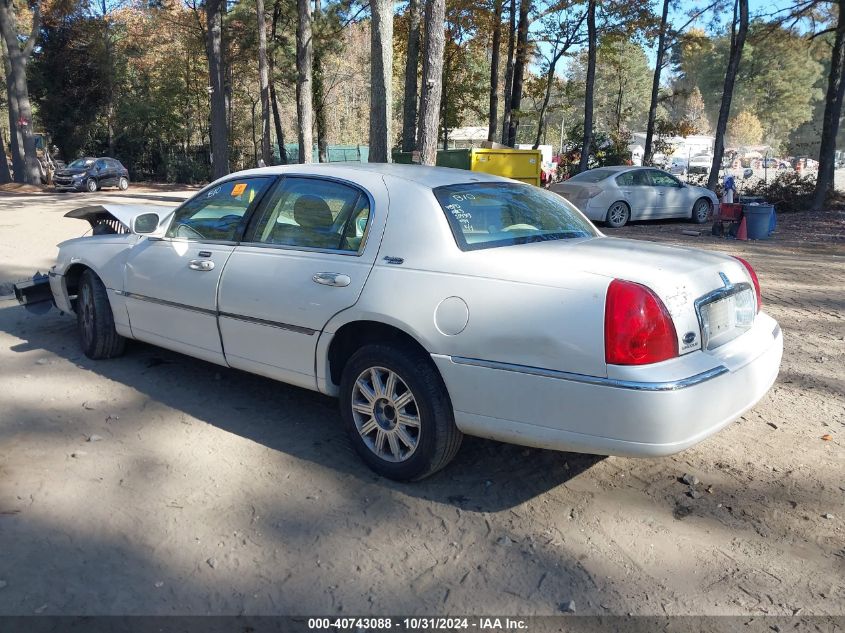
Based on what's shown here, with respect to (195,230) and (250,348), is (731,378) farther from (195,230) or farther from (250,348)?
(195,230)

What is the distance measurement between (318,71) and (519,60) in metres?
13.0

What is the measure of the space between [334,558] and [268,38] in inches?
1391

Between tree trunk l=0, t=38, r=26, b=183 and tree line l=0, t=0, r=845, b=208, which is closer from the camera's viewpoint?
tree line l=0, t=0, r=845, b=208

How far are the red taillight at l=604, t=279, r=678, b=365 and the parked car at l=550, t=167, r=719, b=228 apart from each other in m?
13.1

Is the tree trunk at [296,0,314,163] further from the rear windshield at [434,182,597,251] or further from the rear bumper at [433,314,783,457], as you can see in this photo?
the rear bumper at [433,314,783,457]

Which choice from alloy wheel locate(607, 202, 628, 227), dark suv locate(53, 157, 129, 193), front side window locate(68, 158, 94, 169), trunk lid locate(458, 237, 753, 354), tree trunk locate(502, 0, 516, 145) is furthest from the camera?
front side window locate(68, 158, 94, 169)

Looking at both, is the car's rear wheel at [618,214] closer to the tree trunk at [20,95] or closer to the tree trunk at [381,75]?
the tree trunk at [381,75]

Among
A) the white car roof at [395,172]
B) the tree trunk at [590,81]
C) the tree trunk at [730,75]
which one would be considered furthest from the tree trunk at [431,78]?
the tree trunk at [590,81]

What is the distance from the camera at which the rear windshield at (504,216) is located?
3.74m

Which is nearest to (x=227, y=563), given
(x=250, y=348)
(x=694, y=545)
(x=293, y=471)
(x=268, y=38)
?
(x=293, y=471)

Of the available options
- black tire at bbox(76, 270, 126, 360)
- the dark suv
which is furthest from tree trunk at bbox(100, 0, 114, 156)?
black tire at bbox(76, 270, 126, 360)

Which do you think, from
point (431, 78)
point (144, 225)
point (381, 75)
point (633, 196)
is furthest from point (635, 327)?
point (633, 196)

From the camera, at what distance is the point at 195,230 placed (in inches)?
194

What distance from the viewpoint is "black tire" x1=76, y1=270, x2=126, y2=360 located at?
5.46m
